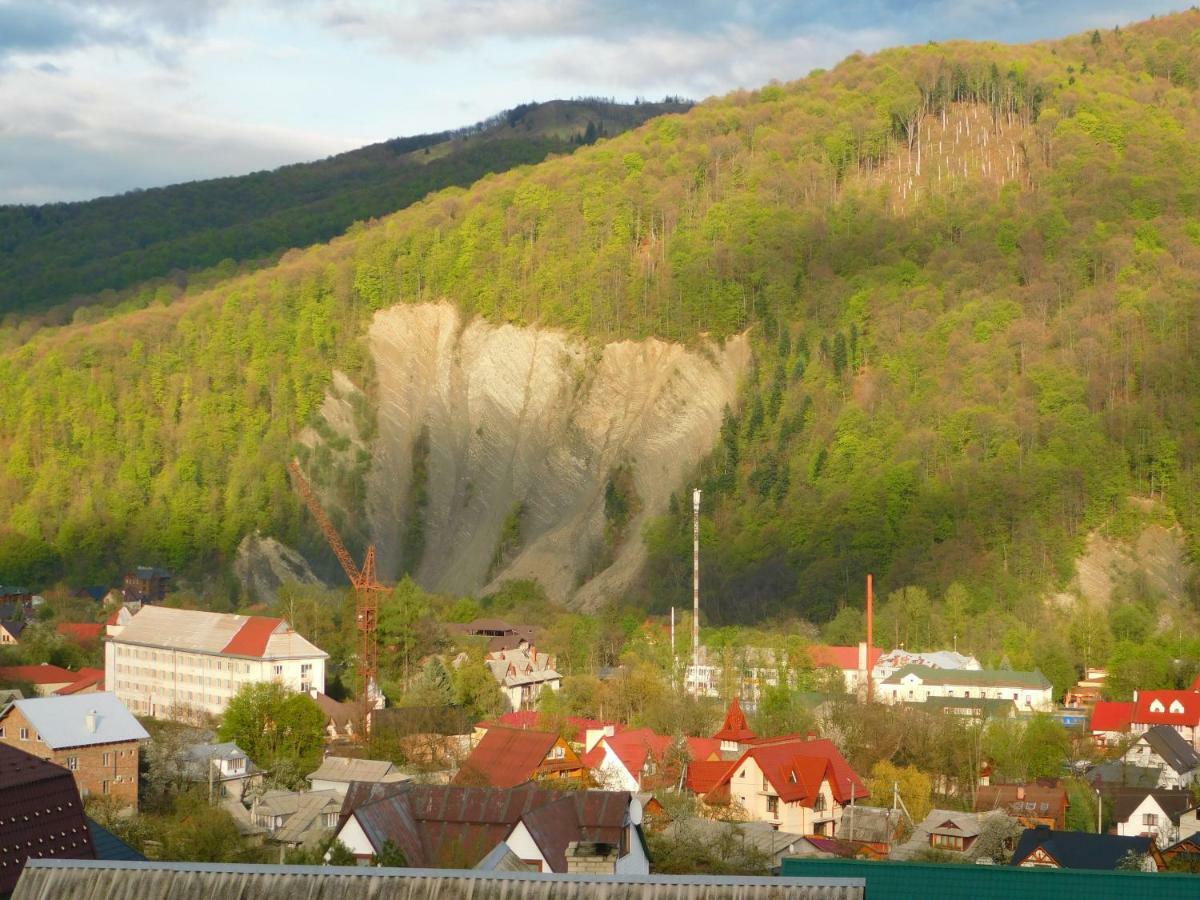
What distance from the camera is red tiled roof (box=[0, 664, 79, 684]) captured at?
73812 millimetres

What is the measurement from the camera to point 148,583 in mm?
107812

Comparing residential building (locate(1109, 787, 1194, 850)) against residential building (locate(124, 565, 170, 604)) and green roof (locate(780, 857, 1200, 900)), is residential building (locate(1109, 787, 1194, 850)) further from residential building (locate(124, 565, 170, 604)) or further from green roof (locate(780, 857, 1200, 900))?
residential building (locate(124, 565, 170, 604))

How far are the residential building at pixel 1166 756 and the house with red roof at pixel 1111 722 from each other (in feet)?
9.61

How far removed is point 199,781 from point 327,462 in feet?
200

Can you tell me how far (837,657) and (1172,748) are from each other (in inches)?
794

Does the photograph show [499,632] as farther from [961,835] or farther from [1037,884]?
[1037,884]

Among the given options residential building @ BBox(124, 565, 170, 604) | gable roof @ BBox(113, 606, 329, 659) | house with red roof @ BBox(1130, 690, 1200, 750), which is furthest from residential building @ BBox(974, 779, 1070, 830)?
residential building @ BBox(124, 565, 170, 604)

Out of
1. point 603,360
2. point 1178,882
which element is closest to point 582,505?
point 603,360

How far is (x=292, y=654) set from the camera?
7256 cm

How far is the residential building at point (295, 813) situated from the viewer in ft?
152

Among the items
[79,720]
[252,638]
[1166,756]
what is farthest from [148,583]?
[1166,756]

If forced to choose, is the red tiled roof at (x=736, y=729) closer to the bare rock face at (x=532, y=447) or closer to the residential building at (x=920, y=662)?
the residential building at (x=920, y=662)

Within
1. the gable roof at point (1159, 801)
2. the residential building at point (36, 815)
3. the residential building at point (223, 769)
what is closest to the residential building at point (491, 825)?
the residential building at point (36, 815)

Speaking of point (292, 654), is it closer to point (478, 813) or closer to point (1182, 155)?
point (478, 813)
